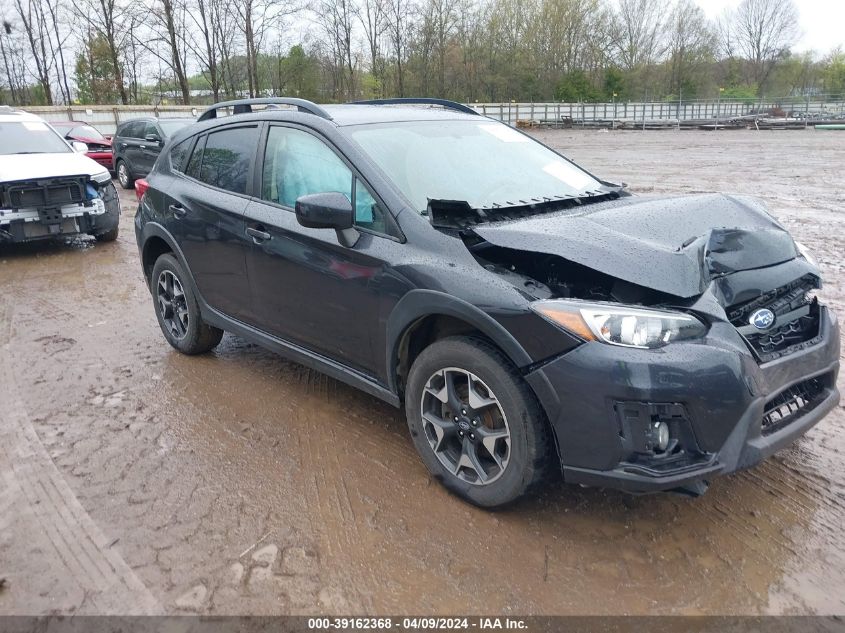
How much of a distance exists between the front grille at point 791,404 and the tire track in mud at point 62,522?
2.55 m

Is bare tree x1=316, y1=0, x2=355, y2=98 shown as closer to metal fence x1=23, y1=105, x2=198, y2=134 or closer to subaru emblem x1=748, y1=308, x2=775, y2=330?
metal fence x1=23, y1=105, x2=198, y2=134

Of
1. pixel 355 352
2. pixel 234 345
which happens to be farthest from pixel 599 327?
pixel 234 345

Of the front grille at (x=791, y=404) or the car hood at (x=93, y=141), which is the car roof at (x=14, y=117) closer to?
the car hood at (x=93, y=141)

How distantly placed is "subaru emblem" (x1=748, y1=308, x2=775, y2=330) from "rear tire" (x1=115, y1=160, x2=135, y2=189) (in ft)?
51.7

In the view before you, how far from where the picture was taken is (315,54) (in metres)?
54.2

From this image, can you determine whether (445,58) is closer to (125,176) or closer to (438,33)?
(438,33)

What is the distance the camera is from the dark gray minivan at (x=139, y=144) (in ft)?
48.2

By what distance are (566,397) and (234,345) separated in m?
3.57

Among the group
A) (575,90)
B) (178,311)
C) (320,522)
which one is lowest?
(320,522)

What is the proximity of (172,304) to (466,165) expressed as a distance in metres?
2.77

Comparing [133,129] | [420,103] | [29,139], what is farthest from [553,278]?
[133,129]

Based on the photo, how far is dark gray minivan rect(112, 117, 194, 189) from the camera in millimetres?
14703

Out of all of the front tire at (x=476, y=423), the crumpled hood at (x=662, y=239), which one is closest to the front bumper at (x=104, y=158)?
the front tire at (x=476, y=423)

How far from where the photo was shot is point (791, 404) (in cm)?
288
